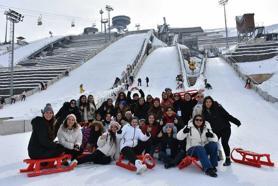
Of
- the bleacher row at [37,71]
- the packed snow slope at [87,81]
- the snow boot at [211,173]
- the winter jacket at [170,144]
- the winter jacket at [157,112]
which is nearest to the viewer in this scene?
the snow boot at [211,173]

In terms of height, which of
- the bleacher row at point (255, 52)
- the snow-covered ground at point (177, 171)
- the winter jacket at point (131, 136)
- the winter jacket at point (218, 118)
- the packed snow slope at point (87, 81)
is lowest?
the snow-covered ground at point (177, 171)

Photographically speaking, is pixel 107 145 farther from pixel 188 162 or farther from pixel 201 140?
pixel 201 140

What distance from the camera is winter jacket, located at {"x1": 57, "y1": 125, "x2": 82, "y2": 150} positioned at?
602 centimetres

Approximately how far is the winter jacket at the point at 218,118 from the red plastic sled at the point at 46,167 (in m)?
2.89

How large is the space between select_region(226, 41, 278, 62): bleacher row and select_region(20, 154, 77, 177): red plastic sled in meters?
36.6

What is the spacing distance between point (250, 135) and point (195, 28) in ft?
326

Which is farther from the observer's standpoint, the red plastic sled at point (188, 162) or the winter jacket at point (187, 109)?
the winter jacket at point (187, 109)

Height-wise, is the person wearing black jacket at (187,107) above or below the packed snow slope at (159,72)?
below

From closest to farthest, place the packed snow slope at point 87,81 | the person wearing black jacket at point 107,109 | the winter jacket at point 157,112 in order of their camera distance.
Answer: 1. the winter jacket at point 157,112
2. the person wearing black jacket at point 107,109
3. the packed snow slope at point 87,81

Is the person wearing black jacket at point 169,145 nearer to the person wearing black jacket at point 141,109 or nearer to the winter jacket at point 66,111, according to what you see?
the person wearing black jacket at point 141,109

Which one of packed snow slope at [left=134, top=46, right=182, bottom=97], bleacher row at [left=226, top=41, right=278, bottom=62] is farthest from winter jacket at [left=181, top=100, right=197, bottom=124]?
bleacher row at [left=226, top=41, right=278, bottom=62]

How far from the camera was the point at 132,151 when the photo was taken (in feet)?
19.4

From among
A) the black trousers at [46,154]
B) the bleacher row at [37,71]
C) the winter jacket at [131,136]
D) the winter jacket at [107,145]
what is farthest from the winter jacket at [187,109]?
the bleacher row at [37,71]

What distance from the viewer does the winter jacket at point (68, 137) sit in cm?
602
